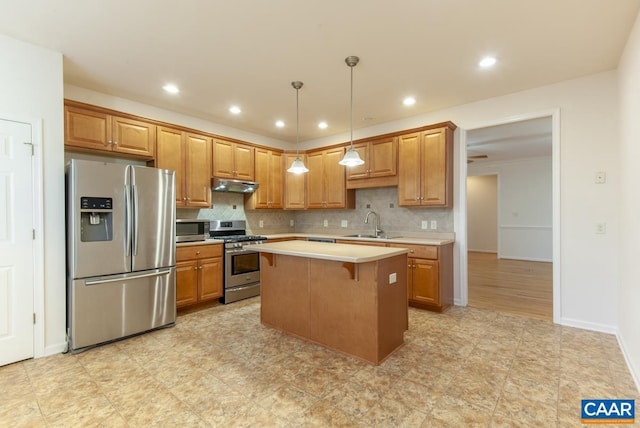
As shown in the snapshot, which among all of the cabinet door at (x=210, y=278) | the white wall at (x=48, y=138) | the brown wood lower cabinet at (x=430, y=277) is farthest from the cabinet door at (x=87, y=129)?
the brown wood lower cabinet at (x=430, y=277)

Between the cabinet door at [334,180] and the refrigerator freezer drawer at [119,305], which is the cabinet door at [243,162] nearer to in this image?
the cabinet door at [334,180]

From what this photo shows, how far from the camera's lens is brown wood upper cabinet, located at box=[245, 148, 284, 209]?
5156 mm

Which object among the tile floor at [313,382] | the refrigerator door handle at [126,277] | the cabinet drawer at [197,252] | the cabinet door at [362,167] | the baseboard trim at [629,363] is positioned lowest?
the tile floor at [313,382]

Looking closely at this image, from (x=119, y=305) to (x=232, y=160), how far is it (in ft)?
8.32

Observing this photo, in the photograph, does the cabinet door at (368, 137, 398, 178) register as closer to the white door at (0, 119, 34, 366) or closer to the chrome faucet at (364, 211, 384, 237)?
the chrome faucet at (364, 211, 384, 237)

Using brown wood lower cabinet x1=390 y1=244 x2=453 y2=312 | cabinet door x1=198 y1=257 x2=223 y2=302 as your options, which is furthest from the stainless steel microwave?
brown wood lower cabinet x1=390 y1=244 x2=453 y2=312

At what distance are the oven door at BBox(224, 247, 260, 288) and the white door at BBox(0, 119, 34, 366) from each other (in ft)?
6.70

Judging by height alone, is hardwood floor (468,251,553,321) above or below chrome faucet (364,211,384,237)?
below

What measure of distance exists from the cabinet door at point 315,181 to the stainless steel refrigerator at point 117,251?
2.49 m

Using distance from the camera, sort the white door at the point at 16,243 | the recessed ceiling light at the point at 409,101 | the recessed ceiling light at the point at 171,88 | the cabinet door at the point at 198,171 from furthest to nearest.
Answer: the cabinet door at the point at 198,171 → the recessed ceiling light at the point at 409,101 → the recessed ceiling light at the point at 171,88 → the white door at the point at 16,243

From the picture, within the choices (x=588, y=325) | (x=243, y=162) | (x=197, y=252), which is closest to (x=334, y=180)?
(x=243, y=162)

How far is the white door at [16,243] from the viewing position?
2523 mm

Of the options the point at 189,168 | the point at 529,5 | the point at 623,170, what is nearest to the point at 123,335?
the point at 189,168

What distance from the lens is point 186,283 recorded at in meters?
3.86
